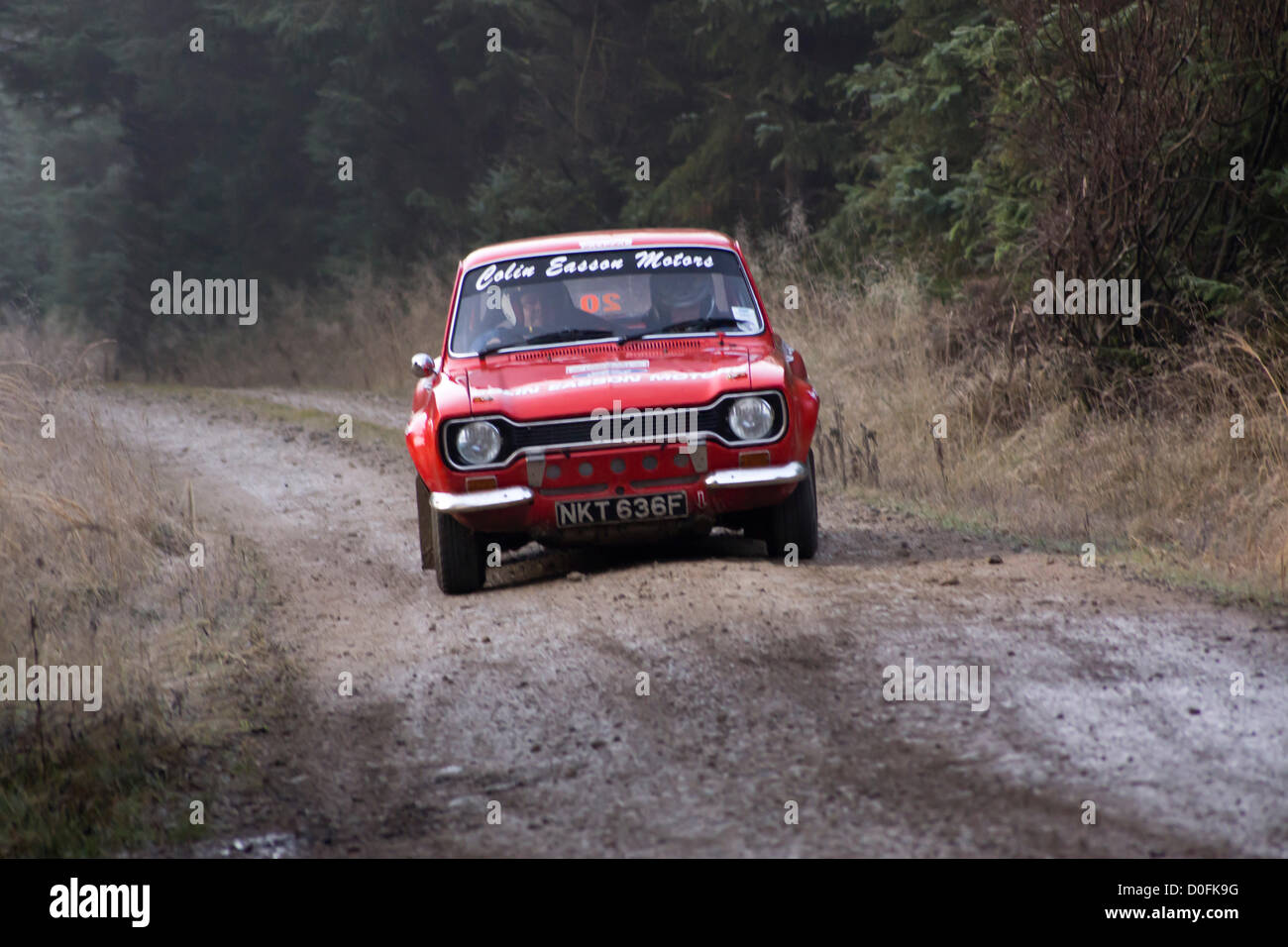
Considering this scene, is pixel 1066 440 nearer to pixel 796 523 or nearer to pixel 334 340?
pixel 796 523

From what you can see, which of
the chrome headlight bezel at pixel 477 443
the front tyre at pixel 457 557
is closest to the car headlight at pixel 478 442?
the chrome headlight bezel at pixel 477 443

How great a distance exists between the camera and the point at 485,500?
714 centimetres

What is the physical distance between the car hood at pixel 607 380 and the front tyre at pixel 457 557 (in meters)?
0.70

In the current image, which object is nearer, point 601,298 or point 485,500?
point 485,500

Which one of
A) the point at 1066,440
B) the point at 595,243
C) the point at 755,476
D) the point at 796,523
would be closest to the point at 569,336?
the point at 595,243

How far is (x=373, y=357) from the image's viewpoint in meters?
23.5

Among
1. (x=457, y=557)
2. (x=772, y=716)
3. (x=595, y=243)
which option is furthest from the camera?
(x=595, y=243)

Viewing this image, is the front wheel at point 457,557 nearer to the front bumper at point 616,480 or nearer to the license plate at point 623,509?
the front bumper at point 616,480

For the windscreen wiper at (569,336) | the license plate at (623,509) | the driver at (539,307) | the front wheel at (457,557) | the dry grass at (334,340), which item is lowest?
the dry grass at (334,340)

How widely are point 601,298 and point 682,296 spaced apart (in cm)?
49

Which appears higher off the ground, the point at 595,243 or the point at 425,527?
the point at 595,243

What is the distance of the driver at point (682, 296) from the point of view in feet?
27.2

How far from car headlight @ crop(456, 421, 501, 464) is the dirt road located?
77 cm
